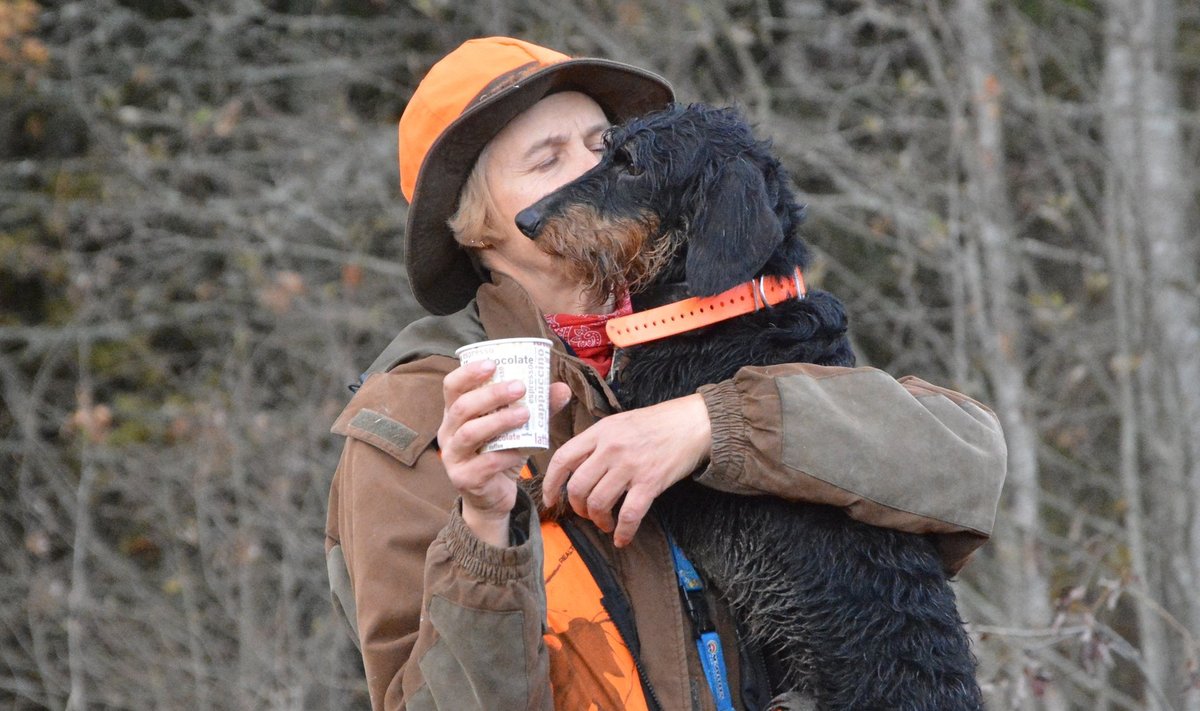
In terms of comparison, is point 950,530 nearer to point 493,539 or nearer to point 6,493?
point 493,539

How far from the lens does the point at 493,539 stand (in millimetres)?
1691

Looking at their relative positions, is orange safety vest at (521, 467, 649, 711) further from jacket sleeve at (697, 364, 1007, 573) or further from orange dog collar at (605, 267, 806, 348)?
orange dog collar at (605, 267, 806, 348)

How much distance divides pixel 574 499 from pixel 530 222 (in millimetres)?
667

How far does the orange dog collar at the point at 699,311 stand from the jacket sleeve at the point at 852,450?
314 mm

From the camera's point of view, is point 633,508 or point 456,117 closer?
point 633,508

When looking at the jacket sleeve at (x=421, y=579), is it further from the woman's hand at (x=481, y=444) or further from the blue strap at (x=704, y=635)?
→ the blue strap at (x=704, y=635)

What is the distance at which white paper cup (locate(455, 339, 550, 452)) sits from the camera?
5.46 ft

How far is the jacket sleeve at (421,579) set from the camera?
1677 millimetres

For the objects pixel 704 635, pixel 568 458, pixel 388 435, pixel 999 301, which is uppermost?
pixel 568 458

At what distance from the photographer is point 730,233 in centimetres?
229

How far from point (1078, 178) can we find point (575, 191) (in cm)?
455

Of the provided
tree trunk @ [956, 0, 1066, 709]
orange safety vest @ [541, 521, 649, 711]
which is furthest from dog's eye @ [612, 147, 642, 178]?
tree trunk @ [956, 0, 1066, 709]

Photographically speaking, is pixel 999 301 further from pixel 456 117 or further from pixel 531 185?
pixel 456 117

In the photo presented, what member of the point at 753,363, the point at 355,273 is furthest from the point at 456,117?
the point at 355,273
